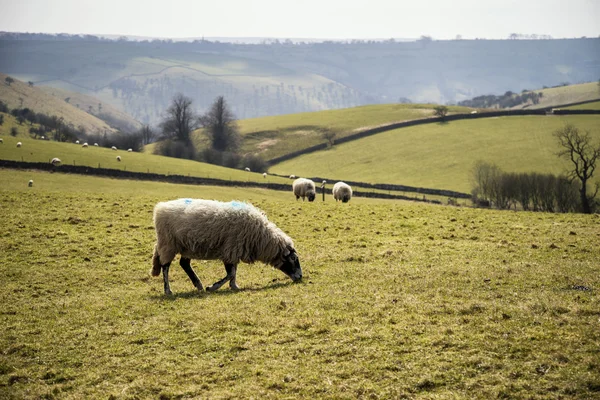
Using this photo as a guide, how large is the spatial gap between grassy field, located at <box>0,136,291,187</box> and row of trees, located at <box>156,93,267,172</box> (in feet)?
96.6

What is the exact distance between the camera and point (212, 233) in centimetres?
1653

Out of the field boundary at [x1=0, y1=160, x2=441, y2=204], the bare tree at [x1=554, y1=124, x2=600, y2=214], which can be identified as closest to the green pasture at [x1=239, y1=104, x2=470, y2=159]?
the field boundary at [x1=0, y1=160, x2=441, y2=204]

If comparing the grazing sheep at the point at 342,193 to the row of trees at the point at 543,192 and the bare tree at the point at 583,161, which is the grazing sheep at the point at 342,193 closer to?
the bare tree at the point at 583,161

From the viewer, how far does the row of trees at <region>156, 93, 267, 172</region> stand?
335 ft

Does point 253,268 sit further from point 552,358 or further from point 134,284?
point 552,358

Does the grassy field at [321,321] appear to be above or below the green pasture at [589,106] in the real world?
below

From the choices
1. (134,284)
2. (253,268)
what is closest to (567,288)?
(253,268)

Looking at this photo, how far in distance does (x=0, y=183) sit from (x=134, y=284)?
32298 millimetres

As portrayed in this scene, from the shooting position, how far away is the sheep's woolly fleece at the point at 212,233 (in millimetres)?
16484

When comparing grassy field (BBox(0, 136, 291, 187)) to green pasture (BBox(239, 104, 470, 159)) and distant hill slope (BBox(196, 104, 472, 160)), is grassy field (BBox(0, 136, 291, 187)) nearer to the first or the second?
distant hill slope (BBox(196, 104, 472, 160))

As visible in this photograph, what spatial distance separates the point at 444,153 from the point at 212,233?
90.3m

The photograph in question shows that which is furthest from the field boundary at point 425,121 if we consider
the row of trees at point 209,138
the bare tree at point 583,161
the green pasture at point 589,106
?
the bare tree at point 583,161

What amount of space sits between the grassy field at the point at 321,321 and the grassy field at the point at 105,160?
3585 centimetres

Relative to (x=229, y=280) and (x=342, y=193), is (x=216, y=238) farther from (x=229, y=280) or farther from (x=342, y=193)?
(x=342, y=193)
